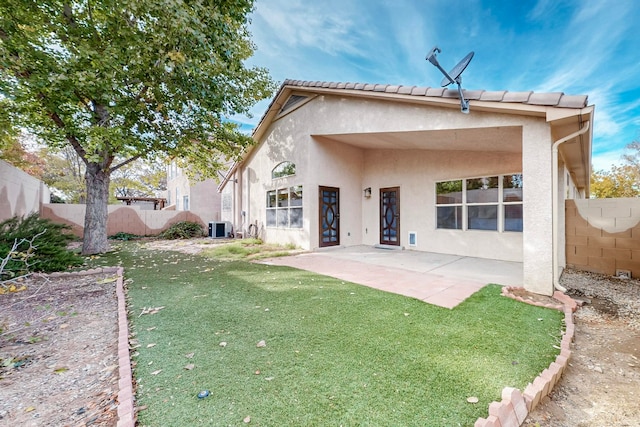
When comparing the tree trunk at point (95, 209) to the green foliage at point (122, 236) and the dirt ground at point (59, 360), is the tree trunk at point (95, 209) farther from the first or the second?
the green foliage at point (122, 236)

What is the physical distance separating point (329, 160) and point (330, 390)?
8.20 m

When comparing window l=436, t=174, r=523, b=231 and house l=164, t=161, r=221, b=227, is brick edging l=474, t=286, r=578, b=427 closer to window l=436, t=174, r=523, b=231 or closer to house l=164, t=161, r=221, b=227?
window l=436, t=174, r=523, b=231

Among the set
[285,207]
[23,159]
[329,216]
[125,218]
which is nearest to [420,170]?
[329,216]

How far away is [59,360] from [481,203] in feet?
29.2

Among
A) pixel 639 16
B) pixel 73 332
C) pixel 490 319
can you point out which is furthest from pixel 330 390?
pixel 639 16

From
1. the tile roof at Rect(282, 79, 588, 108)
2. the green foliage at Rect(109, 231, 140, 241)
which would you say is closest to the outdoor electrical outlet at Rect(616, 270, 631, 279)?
the tile roof at Rect(282, 79, 588, 108)

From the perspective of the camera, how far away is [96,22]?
7.22 metres

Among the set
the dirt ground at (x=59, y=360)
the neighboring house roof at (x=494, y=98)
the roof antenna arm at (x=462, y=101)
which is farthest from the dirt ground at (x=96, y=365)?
the roof antenna arm at (x=462, y=101)

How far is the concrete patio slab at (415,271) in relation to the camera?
456 centimetres

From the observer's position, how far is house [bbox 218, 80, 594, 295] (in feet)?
14.1

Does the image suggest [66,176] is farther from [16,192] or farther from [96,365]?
[96,365]

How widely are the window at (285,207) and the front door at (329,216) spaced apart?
2.75ft

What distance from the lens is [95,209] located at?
8664 millimetres

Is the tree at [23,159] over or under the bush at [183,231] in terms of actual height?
over
